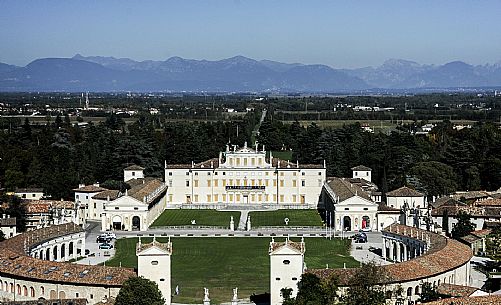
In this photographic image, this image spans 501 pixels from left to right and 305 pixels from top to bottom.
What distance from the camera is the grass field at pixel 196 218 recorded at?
215 ft

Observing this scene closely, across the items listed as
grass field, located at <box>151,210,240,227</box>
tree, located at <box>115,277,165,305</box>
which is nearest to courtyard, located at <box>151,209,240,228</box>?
grass field, located at <box>151,210,240,227</box>

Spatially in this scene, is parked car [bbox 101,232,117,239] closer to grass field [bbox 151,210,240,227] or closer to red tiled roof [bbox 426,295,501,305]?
grass field [bbox 151,210,240,227]

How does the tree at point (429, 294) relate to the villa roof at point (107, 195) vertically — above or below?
above

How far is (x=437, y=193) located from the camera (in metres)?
73.8

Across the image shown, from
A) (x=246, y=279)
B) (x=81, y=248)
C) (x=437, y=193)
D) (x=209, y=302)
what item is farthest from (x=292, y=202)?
(x=209, y=302)

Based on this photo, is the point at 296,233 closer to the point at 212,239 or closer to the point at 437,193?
the point at 212,239

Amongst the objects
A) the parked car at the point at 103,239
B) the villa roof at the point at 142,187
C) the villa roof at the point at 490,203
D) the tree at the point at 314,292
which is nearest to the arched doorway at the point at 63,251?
the parked car at the point at 103,239

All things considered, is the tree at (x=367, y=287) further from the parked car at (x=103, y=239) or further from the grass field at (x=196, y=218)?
the grass field at (x=196, y=218)

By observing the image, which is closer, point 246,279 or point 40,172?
point 246,279

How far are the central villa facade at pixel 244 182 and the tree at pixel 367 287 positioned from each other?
42739mm

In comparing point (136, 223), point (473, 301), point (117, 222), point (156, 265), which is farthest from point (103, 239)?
point (473, 301)

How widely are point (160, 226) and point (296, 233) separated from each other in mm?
11006

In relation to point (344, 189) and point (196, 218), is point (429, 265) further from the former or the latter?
point (196, 218)

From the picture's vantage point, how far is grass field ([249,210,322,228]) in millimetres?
65250
